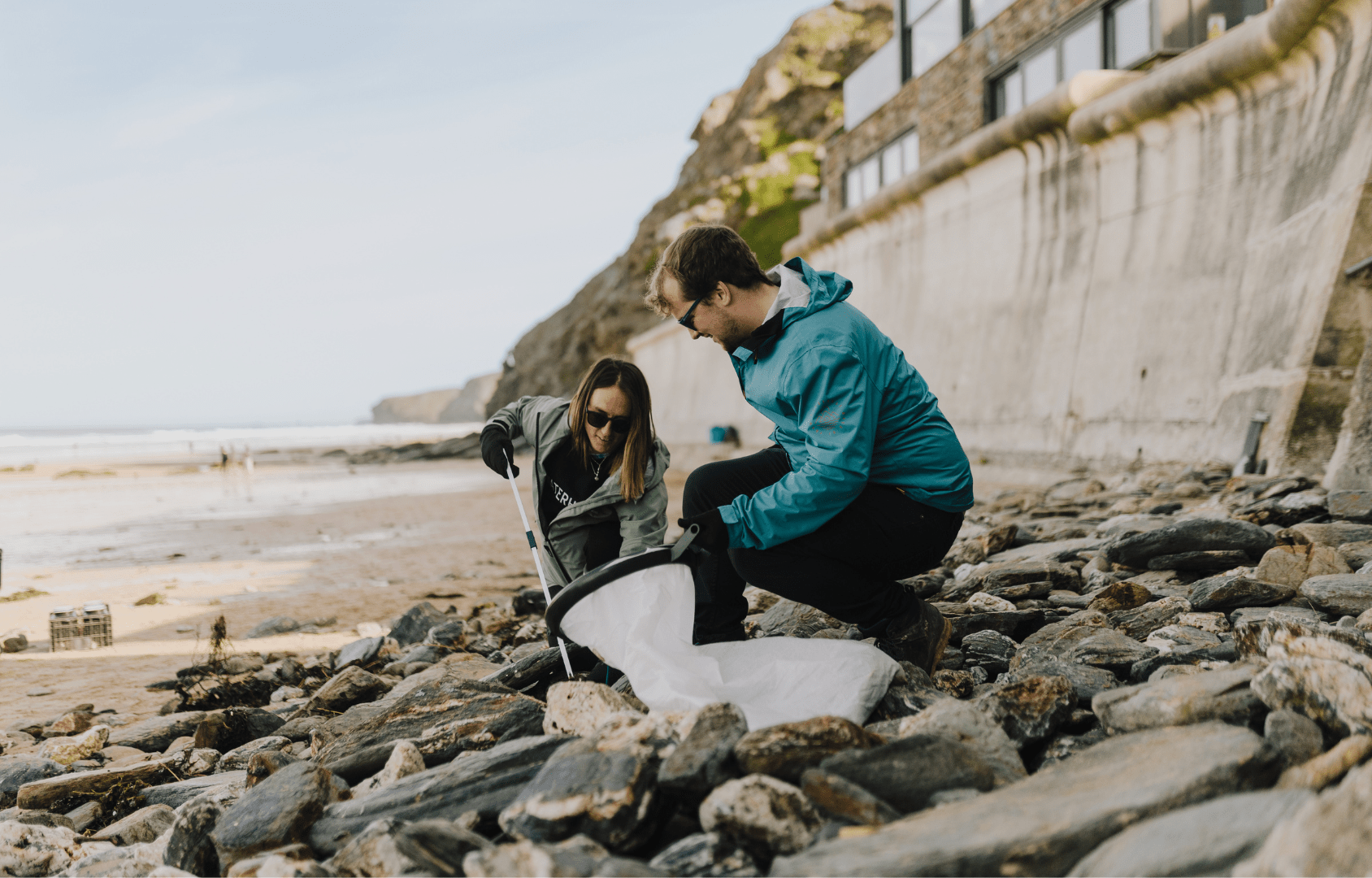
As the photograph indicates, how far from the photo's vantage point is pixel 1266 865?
54.4 inches

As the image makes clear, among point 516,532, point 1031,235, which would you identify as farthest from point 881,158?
point 516,532

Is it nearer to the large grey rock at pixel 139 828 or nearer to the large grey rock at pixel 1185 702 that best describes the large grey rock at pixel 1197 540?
the large grey rock at pixel 1185 702

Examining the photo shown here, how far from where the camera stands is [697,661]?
107 inches

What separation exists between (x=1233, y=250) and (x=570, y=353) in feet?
119

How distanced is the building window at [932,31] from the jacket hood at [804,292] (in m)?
14.2

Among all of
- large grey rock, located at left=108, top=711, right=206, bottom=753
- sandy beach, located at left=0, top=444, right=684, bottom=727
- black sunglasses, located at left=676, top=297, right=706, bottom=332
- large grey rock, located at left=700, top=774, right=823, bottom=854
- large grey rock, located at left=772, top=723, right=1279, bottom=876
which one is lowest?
sandy beach, located at left=0, top=444, right=684, bottom=727

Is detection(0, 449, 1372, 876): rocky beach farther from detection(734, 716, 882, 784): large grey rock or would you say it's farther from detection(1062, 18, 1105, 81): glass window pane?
detection(1062, 18, 1105, 81): glass window pane

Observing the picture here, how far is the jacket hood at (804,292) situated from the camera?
9.24 ft

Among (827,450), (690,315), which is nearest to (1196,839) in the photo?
(827,450)

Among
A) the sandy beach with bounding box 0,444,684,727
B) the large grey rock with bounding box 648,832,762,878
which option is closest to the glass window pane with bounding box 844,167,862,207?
the sandy beach with bounding box 0,444,684,727

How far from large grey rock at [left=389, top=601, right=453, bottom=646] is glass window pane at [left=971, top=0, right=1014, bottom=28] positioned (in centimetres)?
1265

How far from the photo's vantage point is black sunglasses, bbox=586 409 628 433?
3887mm

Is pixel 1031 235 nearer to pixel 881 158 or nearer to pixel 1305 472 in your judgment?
pixel 1305 472

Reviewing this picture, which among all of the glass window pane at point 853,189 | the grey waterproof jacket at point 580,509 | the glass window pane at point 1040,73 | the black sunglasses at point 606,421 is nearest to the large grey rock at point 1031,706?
the grey waterproof jacket at point 580,509
